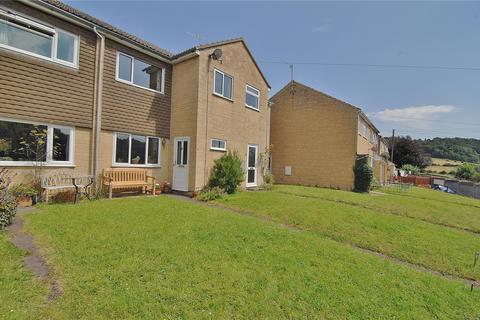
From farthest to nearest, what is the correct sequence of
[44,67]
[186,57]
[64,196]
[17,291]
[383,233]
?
[186,57], [64,196], [44,67], [383,233], [17,291]

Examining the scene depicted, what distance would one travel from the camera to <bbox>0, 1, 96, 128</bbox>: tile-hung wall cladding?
813cm

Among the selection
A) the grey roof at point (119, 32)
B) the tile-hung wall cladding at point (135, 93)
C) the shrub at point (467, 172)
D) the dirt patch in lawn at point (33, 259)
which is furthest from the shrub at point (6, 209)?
the shrub at point (467, 172)

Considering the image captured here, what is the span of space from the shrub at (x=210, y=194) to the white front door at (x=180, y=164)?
1.04 m

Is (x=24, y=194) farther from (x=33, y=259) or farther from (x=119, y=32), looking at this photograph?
(x=119, y=32)

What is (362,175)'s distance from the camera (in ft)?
62.0

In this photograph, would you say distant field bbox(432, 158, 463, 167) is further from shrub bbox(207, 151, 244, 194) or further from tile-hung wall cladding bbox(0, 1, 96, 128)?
tile-hung wall cladding bbox(0, 1, 96, 128)

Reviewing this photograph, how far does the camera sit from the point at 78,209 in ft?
26.5

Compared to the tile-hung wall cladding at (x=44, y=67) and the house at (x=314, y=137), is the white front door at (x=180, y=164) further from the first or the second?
the house at (x=314, y=137)

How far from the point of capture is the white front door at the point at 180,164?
1255 centimetres

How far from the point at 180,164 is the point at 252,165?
17.0 feet

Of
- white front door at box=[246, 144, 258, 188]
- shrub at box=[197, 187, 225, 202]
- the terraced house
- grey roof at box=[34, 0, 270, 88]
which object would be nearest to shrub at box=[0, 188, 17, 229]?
the terraced house

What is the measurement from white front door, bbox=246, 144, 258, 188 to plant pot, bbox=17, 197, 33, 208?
10442 millimetres

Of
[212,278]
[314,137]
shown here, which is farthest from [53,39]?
[314,137]

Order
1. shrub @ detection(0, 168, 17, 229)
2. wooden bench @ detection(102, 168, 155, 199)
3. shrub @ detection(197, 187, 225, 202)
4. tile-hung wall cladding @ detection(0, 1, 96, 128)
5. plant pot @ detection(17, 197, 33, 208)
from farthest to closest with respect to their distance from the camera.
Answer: shrub @ detection(197, 187, 225, 202) → wooden bench @ detection(102, 168, 155, 199) → plant pot @ detection(17, 197, 33, 208) → tile-hung wall cladding @ detection(0, 1, 96, 128) → shrub @ detection(0, 168, 17, 229)
